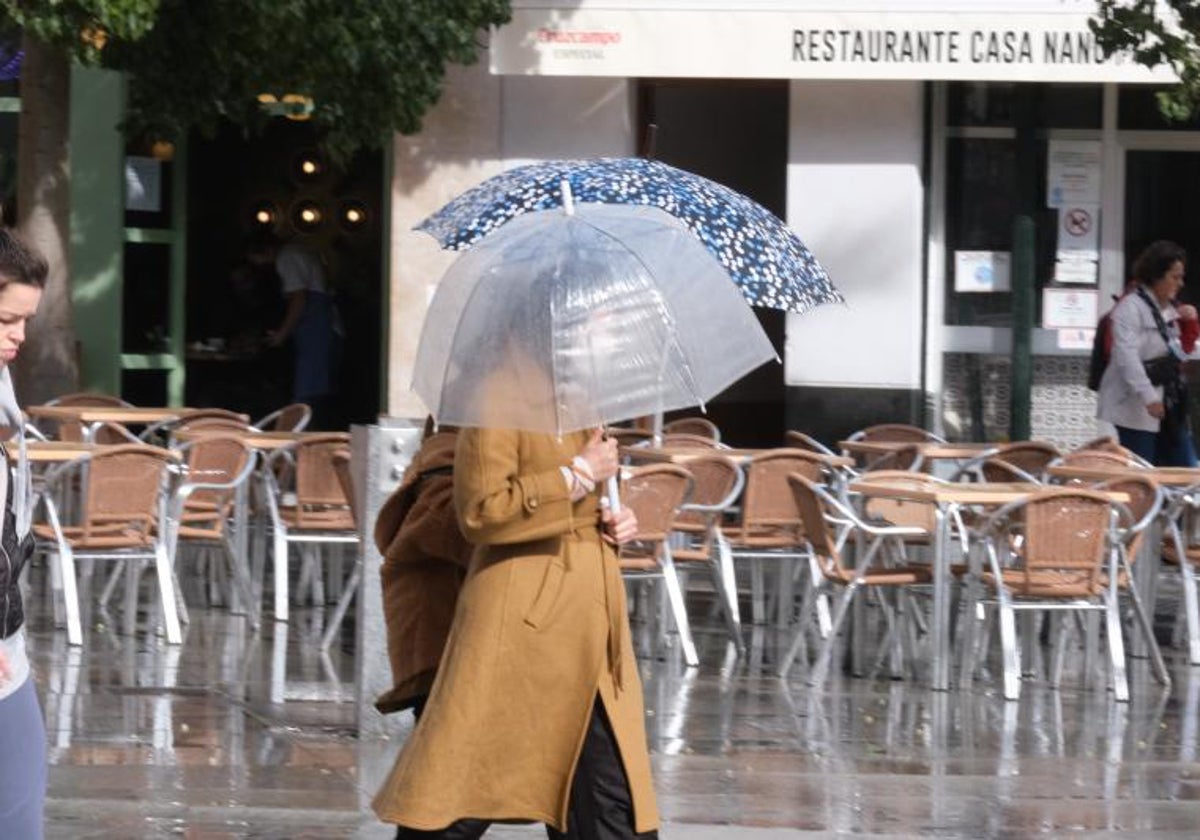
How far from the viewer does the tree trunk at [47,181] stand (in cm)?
1496

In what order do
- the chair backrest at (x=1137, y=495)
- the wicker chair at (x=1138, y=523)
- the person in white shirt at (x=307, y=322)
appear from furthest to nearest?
1. the person in white shirt at (x=307, y=322)
2. the chair backrest at (x=1137, y=495)
3. the wicker chair at (x=1138, y=523)

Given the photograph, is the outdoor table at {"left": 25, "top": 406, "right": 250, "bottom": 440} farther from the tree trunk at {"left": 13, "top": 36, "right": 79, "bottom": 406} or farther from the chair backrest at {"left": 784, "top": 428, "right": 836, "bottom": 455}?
the chair backrest at {"left": 784, "top": 428, "right": 836, "bottom": 455}

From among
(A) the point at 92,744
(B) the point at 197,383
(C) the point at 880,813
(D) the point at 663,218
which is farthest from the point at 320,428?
(D) the point at 663,218

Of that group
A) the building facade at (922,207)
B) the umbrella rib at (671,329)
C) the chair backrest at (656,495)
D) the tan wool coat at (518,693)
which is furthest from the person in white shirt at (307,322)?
the tan wool coat at (518,693)

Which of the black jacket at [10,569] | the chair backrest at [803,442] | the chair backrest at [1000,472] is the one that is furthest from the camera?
the chair backrest at [803,442]

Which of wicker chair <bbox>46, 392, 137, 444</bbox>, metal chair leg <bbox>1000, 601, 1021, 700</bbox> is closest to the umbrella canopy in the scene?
metal chair leg <bbox>1000, 601, 1021, 700</bbox>

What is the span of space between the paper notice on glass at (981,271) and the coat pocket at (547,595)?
12.2m

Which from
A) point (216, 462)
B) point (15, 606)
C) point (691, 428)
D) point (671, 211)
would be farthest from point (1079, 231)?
point (15, 606)

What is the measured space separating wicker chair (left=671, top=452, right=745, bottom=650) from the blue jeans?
3168 mm

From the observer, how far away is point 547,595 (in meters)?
5.61

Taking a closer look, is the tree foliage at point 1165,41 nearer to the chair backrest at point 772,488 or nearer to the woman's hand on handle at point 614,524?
the chair backrest at point 772,488

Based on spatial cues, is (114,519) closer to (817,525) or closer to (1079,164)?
(817,525)

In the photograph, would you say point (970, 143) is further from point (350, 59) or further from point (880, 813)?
point (880, 813)

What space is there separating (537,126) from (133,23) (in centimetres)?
449
